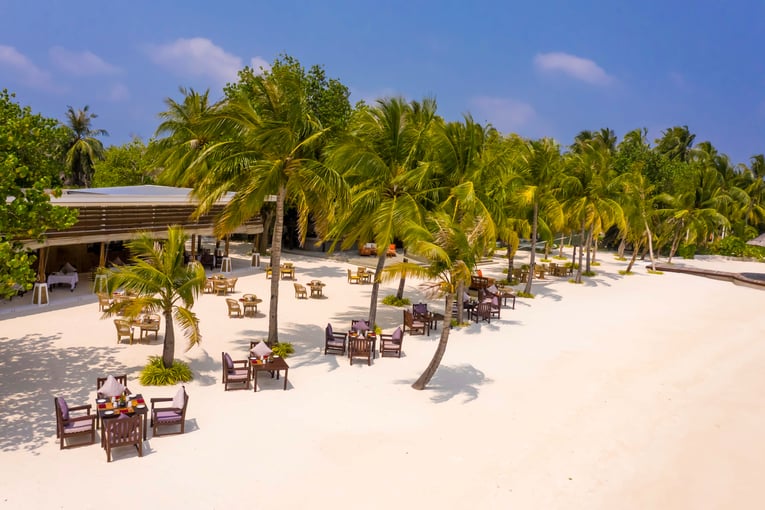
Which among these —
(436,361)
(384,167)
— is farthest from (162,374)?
(384,167)

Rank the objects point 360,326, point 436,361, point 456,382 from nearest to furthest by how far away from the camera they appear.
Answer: point 436,361 → point 456,382 → point 360,326

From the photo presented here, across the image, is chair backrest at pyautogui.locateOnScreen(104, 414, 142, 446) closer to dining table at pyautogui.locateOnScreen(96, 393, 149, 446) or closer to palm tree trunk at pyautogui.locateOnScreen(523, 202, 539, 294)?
dining table at pyautogui.locateOnScreen(96, 393, 149, 446)

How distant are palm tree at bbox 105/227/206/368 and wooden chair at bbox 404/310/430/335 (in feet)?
24.6

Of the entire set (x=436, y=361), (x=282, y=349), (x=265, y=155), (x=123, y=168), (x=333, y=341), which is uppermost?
(x=123, y=168)

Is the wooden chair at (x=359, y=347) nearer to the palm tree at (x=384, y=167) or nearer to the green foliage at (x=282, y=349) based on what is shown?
the green foliage at (x=282, y=349)

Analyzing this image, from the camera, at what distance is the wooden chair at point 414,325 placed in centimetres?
1741

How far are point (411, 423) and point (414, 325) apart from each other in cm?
722

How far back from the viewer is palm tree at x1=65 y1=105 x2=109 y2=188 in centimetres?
5181

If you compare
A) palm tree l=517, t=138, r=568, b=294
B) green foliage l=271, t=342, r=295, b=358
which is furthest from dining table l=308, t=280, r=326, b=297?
palm tree l=517, t=138, r=568, b=294

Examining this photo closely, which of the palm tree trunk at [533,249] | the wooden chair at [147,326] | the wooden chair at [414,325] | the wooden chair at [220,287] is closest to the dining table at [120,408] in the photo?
the wooden chair at [147,326]

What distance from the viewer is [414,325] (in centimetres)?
1794

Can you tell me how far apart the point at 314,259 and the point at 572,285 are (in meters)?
17.1

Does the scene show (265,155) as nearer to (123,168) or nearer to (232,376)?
(232,376)

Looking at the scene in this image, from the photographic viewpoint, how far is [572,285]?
30797 mm
